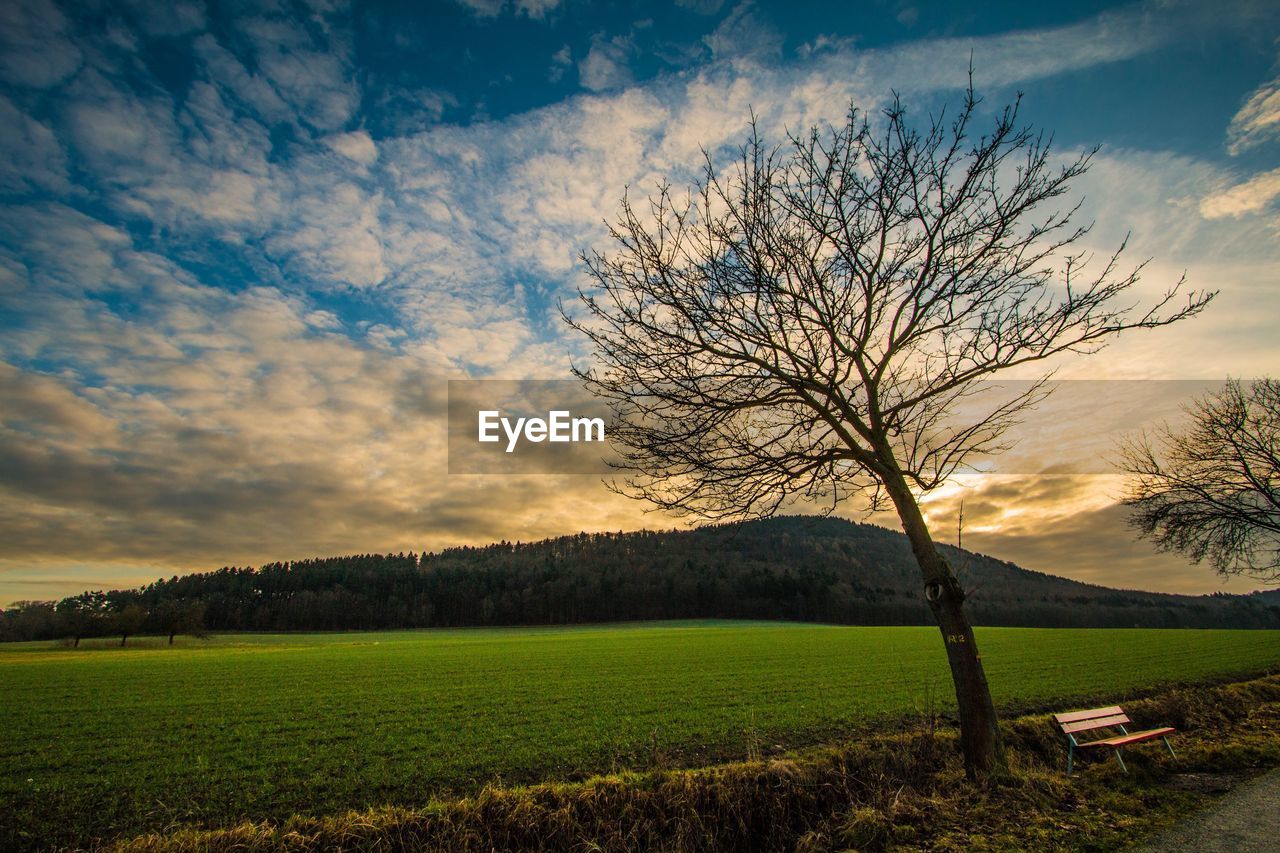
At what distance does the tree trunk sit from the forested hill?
8901 centimetres

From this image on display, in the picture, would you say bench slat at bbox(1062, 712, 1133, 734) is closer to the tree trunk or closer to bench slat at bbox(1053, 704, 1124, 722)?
bench slat at bbox(1053, 704, 1124, 722)

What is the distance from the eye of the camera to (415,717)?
749 inches

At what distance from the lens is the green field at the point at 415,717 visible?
11.3 meters

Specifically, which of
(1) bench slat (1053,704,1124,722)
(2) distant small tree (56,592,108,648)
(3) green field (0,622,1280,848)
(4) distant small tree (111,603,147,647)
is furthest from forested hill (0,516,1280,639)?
(1) bench slat (1053,704,1124,722)

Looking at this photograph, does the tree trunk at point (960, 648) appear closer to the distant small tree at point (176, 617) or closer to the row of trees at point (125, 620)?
the row of trees at point (125, 620)

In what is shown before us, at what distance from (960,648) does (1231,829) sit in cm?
277

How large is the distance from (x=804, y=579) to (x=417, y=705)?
9646 cm

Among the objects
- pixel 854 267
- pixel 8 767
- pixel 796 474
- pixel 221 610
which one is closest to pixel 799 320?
pixel 854 267

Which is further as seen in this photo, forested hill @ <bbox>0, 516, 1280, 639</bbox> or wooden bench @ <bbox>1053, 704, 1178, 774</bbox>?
forested hill @ <bbox>0, 516, 1280, 639</bbox>

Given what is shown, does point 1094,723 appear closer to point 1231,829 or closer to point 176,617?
point 1231,829

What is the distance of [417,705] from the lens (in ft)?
71.1

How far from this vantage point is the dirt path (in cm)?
547

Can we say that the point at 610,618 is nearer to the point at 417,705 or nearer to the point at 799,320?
the point at 417,705

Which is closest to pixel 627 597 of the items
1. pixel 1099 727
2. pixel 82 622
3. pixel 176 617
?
pixel 176 617
